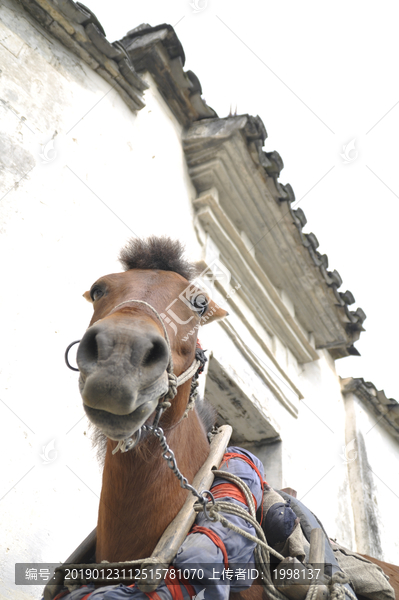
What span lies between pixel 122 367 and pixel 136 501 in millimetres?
564

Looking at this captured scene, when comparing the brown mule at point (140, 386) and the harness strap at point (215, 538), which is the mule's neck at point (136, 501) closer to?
the brown mule at point (140, 386)

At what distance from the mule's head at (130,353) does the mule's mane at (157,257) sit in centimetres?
23

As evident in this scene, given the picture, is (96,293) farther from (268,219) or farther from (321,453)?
(321,453)

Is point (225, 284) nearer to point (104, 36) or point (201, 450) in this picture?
point (104, 36)

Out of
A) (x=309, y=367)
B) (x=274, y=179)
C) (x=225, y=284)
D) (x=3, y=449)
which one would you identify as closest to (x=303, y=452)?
(x=309, y=367)

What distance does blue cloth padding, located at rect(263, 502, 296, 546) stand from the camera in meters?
1.66

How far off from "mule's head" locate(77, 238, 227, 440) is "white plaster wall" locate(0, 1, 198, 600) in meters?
0.83

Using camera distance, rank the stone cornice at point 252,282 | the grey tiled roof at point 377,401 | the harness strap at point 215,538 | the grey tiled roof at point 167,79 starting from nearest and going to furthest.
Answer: the harness strap at point 215,538 < the grey tiled roof at point 167,79 < the stone cornice at point 252,282 < the grey tiled roof at point 377,401

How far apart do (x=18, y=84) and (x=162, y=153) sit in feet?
5.41

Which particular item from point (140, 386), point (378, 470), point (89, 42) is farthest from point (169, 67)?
point (378, 470)

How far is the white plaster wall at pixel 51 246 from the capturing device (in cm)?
203

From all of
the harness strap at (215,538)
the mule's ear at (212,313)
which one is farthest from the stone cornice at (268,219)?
the harness strap at (215,538)

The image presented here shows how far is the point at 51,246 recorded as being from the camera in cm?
259

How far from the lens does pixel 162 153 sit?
421 cm
